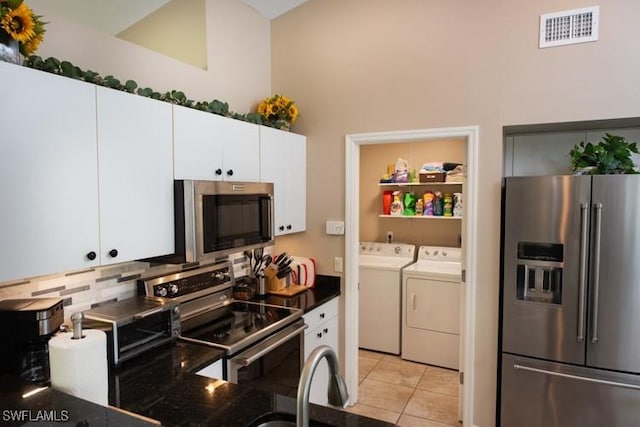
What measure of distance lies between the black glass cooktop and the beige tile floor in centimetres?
119

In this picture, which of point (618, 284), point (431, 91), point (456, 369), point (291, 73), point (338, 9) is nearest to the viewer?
point (618, 284)

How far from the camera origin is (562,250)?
247 centimetres

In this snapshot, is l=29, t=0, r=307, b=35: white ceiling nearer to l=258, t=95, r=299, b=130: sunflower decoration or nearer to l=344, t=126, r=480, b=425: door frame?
l=258, t=95, r=299, b=130: sunflower decoration

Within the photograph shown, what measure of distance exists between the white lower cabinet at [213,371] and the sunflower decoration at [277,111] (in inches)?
68.9

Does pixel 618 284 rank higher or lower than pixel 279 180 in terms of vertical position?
lower

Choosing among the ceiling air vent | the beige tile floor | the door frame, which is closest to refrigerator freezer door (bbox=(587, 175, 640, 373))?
the door frame

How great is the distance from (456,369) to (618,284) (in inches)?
73.8

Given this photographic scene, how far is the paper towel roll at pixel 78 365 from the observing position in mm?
1279

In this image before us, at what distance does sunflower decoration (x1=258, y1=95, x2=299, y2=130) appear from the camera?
304cm

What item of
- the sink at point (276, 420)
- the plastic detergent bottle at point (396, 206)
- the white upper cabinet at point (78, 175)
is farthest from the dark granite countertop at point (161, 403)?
the plastic detergent bottle at point (396, 206)

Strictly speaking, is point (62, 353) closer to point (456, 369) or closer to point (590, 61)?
point (590, 61)

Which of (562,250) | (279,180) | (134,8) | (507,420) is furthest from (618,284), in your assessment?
(134,8)

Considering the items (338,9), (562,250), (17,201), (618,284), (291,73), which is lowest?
(618,284)

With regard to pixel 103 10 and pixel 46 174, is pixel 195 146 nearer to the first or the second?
pixel 46 174
